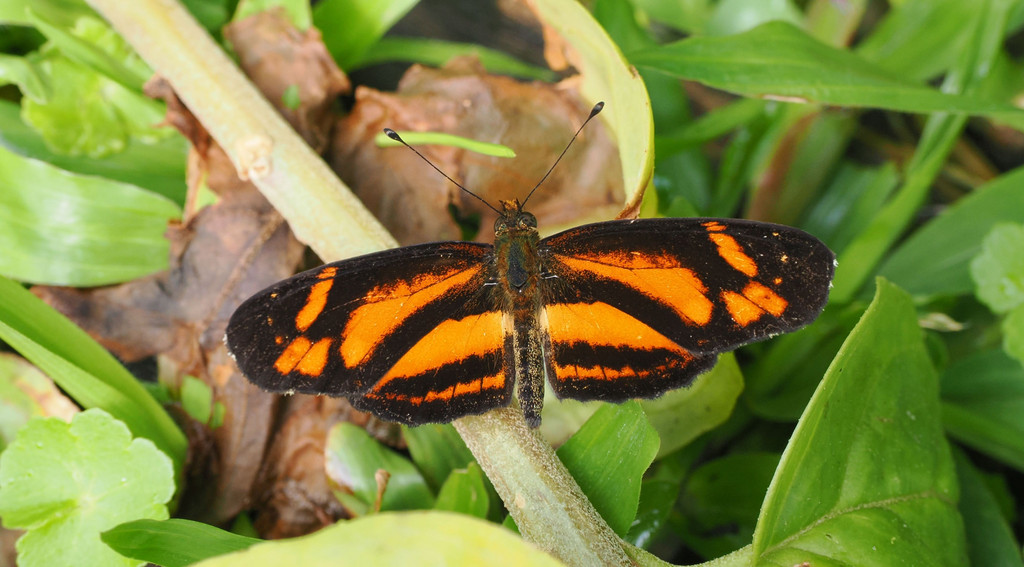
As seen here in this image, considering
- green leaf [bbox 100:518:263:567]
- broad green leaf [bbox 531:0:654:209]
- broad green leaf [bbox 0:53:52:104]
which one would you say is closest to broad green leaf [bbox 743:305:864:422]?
broad green leaf [bbox 531:0:654:209]

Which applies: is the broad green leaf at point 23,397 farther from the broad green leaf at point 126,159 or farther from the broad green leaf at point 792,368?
the broad green leaf at point 792,368

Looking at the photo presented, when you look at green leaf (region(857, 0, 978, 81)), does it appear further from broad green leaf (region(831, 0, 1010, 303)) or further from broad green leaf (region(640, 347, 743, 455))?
broad green leaf (region(640, 347, 743, 455))

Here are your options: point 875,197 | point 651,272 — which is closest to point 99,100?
point 651,272

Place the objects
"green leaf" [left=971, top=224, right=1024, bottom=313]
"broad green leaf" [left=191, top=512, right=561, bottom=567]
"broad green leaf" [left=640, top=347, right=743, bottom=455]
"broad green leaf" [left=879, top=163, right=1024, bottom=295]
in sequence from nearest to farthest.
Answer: "broad green leaf" [left=191, top=512, right=561, bottom=567], "broad green leaf" [left=640, top=347, right=743, bottom=455], "green leaf" [left=971, top=224, right=1024, bottom=313], "broad green leaf" [left=879, top=163, right=1024, bottom=295]

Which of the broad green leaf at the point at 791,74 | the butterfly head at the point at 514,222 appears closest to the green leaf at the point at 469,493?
the butterfly head at the point at 514,222

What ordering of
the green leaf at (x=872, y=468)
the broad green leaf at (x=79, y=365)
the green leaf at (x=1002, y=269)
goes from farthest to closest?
the green leaf at (x=1002, y=269), the broad green leaf at (x=79, y=365), the green leaf at (x=872, y=468)

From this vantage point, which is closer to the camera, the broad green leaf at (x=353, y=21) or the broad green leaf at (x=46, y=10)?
the broad green leaf at (x=46, y=10)

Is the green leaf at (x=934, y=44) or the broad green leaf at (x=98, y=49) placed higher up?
the green leaf at (x=934, y=44)
